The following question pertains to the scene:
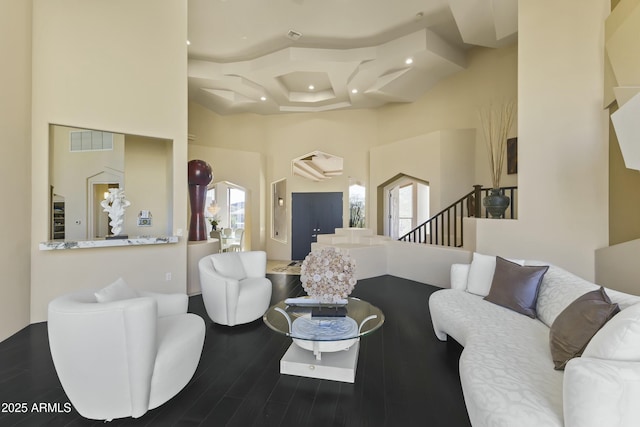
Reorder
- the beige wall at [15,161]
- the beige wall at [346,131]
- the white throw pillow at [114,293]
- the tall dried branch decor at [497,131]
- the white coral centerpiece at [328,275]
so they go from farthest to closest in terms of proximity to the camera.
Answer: the beige wall at [346,131] → the tall dried branch decor at [497,131] → the beige wall at [15,161] → the white coral centerpiece at [328,275] → the white throw pillow at [114,293]

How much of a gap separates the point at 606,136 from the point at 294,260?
674 centimetres

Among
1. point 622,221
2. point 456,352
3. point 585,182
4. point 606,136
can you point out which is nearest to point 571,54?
point 606,136

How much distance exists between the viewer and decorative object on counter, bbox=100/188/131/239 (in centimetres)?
373

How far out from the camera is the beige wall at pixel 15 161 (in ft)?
9.22

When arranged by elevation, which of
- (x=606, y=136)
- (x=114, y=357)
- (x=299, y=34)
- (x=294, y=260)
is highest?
(x=299, y=34)

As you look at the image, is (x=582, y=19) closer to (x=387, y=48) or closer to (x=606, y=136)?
(x=606, y=136)

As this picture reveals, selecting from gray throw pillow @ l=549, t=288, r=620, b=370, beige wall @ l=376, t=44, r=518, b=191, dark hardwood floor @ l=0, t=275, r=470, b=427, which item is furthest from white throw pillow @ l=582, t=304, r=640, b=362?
beige wall @ l=376, t=44, r=518, b=191

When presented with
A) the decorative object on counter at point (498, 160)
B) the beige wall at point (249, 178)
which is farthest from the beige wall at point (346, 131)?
the decorative object on counter at point (498, 160)

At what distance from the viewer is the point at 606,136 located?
122 inches

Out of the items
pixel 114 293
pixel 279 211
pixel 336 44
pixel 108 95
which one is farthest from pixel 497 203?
pixel 279 211

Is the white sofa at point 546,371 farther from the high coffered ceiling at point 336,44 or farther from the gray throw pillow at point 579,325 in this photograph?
the high coffered ceiling at point 336,44

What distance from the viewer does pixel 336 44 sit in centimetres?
534

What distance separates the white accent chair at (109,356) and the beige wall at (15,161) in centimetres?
196

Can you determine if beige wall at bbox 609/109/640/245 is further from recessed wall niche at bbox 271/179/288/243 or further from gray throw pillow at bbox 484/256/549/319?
recessed wall niche at bbox 271/179/288/243
